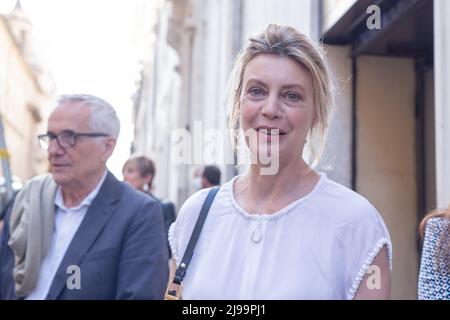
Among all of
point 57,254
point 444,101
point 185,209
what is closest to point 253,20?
point 444,101

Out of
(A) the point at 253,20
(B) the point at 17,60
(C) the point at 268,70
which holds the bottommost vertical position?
(C) the point at 268,70

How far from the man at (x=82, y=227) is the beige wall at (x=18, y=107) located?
92.4ft

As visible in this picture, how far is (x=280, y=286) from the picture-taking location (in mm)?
1606

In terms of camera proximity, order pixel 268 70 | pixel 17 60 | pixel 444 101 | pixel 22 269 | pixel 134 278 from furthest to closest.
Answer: pixel 17 60 < pixel 444 101 < pixel 22 269 < pixel 134 278 < pixel 268 70

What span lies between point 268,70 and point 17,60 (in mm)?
38065

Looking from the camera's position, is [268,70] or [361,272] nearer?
[361,272]

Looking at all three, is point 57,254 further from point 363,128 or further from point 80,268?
point 363,128

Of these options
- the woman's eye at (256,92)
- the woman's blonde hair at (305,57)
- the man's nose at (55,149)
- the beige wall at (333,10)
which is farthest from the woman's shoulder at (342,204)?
the beige wall at (333,10)

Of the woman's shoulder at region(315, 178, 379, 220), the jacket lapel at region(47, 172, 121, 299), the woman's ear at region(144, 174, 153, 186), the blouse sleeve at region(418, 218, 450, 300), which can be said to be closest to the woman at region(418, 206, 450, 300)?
the blouse sleeve at region(418, 218, 450, 300)

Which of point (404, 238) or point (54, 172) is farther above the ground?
point (54, 172)

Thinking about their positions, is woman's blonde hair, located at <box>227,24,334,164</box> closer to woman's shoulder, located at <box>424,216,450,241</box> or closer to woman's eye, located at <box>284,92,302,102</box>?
woman's eye, located at <box>284,92,302,102</box>

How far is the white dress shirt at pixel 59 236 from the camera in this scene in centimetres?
262

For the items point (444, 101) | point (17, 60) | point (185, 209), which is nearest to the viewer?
point (185, 209)

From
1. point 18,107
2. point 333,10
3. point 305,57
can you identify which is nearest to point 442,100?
point 305,57
